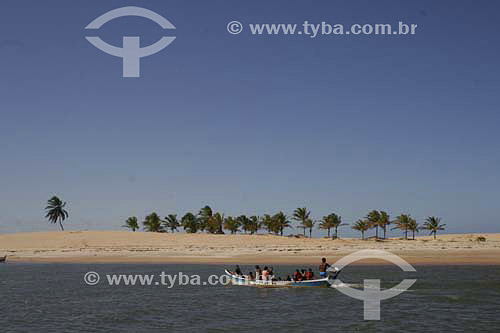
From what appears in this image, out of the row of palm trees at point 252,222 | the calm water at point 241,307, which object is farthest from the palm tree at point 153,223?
the calm water at point 241,307

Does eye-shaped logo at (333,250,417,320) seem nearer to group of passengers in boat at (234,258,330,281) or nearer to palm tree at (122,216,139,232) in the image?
group of passengers in boat at (234,258,330,281)

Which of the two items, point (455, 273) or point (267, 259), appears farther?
point (267, 259)

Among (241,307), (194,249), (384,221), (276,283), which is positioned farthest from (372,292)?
(384,221)

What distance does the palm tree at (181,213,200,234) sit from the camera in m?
150

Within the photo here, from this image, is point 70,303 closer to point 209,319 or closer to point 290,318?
point 209,319

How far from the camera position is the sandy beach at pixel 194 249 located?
75.5m

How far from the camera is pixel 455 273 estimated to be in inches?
2074

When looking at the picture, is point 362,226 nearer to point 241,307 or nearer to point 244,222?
point 244,222

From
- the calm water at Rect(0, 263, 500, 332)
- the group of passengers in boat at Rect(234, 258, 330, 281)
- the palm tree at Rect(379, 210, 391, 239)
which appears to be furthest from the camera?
the palm tree at Rect(379, 210, 391, 239)

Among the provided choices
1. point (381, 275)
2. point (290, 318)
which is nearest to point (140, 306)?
point (290, 318)

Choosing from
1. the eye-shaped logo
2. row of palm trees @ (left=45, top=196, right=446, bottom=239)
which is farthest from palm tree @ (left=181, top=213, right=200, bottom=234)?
the eye-shaped logo

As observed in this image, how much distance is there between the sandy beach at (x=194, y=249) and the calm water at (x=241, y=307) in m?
26.6

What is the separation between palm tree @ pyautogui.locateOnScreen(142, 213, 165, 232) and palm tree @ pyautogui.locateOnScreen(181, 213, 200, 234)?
295 inches

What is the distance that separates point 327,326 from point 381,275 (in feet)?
87.4
